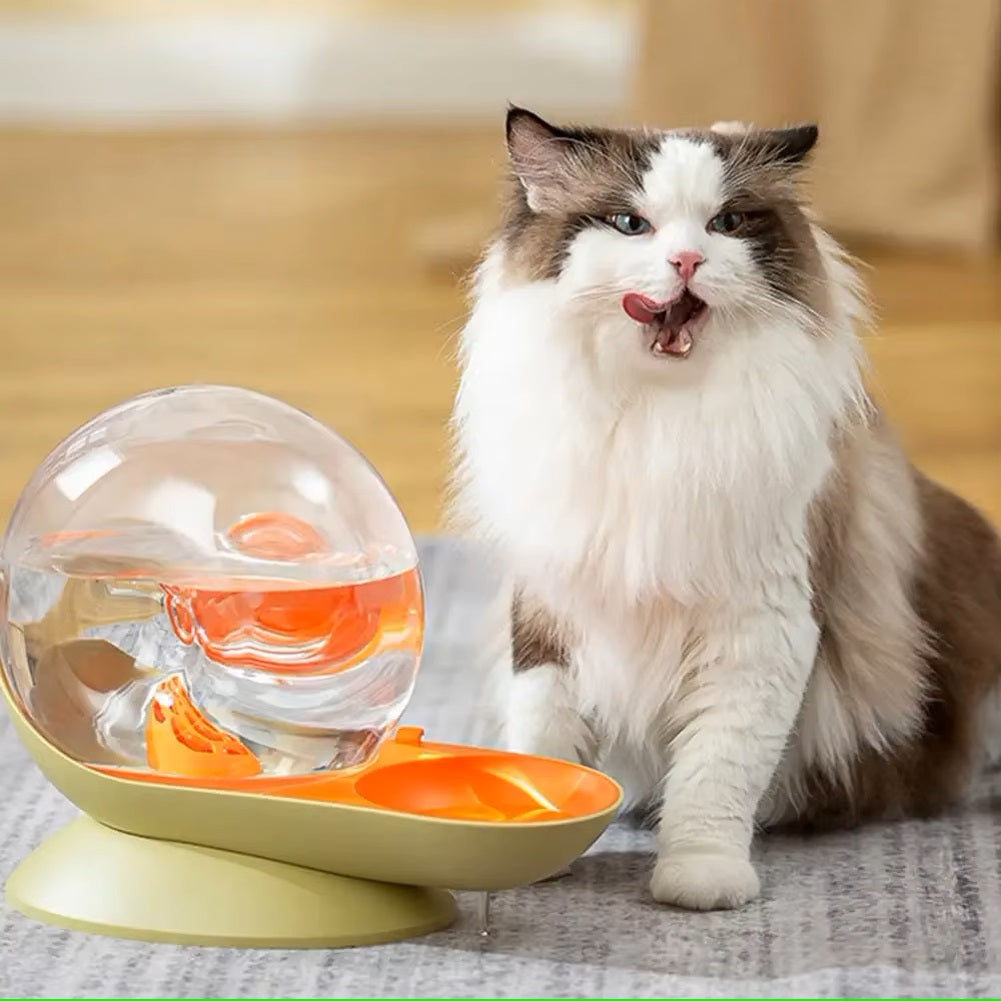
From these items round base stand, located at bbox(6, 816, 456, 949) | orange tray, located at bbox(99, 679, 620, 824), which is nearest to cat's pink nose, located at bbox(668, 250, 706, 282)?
orange tray, located at bbox(99, 679, 620, 824)

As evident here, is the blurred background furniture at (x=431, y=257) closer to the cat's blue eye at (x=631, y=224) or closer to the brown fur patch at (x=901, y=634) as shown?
the brown fur patch at (x=901, y=634)

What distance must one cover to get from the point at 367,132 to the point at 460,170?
46 cm

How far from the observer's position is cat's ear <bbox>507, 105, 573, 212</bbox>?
144cm

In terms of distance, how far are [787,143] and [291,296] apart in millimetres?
2166

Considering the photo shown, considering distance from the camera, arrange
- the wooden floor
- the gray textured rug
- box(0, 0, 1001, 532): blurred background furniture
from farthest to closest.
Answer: box(0, 0, 1001, 532): blurred background furniture
the wooden floor
the gray textured rug

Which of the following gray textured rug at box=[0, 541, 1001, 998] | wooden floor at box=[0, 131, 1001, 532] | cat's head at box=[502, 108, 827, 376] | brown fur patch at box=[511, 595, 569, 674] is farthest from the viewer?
wooden floor at box=[0, 131, 1001, 532]

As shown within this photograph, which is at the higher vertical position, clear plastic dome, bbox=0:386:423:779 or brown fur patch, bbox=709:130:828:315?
brown fur patch, bbox=709:130:828:315

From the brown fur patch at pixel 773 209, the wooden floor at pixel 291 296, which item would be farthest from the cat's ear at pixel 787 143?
the wooden floor at pixel 291 296

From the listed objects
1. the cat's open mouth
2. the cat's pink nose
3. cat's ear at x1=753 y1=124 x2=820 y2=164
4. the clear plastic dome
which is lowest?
the clear plastic dome

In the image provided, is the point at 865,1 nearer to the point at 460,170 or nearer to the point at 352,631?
the point at 460,170

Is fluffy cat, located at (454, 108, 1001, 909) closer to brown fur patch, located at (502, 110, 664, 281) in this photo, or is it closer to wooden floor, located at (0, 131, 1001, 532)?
brown fur patch, located at (502, 110, 664, 281)

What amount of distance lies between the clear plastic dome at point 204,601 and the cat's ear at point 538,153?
0.24m

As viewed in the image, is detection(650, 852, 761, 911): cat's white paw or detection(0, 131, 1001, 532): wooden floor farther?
detection(0, 131, 1001, 532): wooden floor

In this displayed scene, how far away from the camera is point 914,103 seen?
3.72 metres
